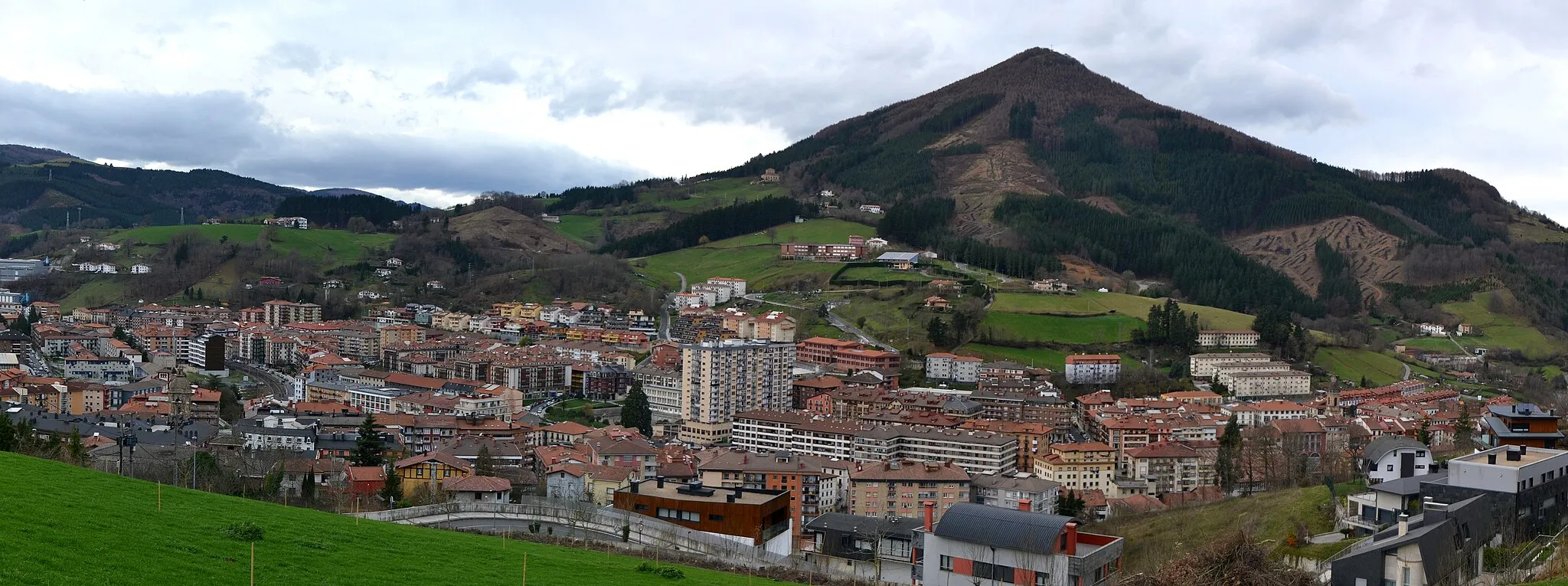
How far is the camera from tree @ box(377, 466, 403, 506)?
32.0 m

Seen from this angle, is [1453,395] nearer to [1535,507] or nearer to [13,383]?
[1535,507]

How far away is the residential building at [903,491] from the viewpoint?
3962 centimetres

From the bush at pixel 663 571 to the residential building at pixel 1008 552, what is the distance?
598cm

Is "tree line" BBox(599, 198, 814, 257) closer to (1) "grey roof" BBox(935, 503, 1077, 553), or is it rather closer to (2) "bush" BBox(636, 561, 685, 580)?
(1) "grey roof" BBox(935, 503, 1077, 553)

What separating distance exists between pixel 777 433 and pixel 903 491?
1092 cm

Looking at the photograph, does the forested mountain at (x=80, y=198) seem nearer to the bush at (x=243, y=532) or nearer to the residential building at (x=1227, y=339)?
the residential building at (x=1227, y=339)

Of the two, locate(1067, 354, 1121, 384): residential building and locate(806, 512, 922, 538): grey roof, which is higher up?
locate(1067, 354, 1121, 384): residential building

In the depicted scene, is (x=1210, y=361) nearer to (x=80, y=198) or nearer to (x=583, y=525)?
(x=583, y=525)

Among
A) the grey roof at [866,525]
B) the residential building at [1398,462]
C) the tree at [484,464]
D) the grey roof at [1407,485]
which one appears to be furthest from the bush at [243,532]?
the residential building at [1398,462]

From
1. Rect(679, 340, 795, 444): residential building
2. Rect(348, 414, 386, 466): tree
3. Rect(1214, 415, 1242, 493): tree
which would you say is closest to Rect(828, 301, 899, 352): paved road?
Rect(679, 340, 795, 444): residential building

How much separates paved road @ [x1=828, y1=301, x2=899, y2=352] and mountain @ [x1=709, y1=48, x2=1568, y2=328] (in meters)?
17.3

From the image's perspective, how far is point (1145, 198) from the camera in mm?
141750

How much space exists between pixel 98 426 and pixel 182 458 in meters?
11.5

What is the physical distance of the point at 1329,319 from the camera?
8994 centimetres
